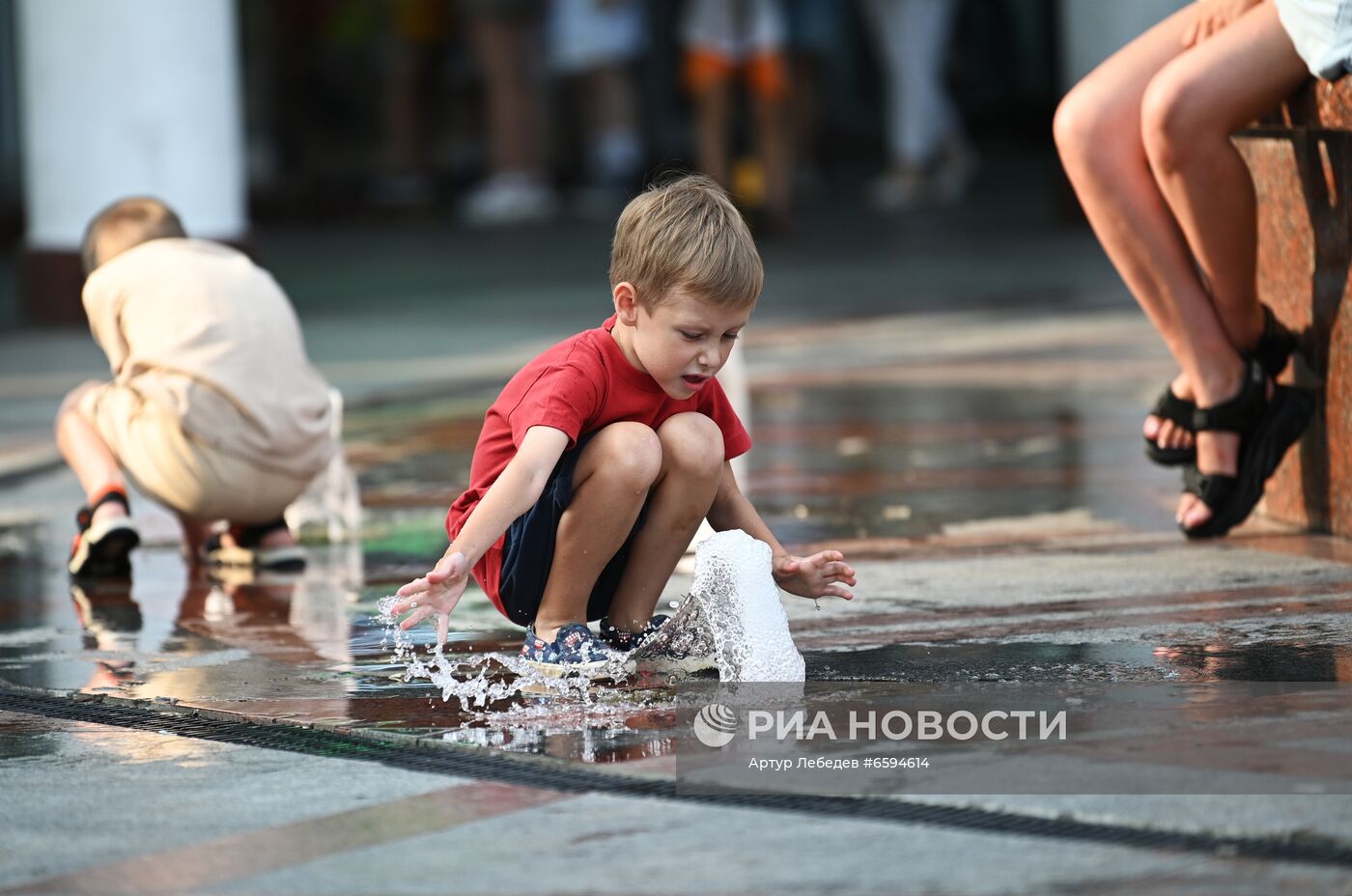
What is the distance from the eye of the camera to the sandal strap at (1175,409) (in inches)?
190

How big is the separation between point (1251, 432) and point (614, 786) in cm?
222

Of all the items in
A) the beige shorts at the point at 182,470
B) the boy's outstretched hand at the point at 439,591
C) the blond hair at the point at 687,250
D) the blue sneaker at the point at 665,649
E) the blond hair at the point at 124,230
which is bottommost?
the blue sneaker at the point at 665,649

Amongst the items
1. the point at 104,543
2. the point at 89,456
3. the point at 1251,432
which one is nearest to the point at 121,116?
the point at 89,456

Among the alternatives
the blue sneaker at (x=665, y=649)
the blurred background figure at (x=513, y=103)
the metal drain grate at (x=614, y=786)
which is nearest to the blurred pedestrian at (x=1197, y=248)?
the blue sneaker at (x=665, y=649)

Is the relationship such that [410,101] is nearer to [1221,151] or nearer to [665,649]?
[1221,151]

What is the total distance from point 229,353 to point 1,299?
7057 millimetres

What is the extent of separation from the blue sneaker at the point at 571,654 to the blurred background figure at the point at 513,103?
38.0 ft

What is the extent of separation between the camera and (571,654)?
12.1ft

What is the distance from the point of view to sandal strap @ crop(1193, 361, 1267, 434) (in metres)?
4.70

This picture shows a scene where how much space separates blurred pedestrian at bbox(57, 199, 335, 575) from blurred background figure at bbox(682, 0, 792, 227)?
7891mm

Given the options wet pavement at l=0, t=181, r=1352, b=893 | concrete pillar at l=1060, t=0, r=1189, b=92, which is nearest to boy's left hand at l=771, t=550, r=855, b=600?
wet pavement at l=0, t=181, r=1352, b=893

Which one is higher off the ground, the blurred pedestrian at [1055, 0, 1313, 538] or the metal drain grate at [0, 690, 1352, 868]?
the blurred pedestrian at [1055, 0, 1313, 538]

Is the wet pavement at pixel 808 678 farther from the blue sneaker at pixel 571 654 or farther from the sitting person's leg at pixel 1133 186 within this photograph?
A: the sitting person's leg at pixel 1133 186

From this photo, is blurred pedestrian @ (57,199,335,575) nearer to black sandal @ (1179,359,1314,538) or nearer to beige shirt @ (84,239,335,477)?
beige shirt @ (84,239,335,477)
